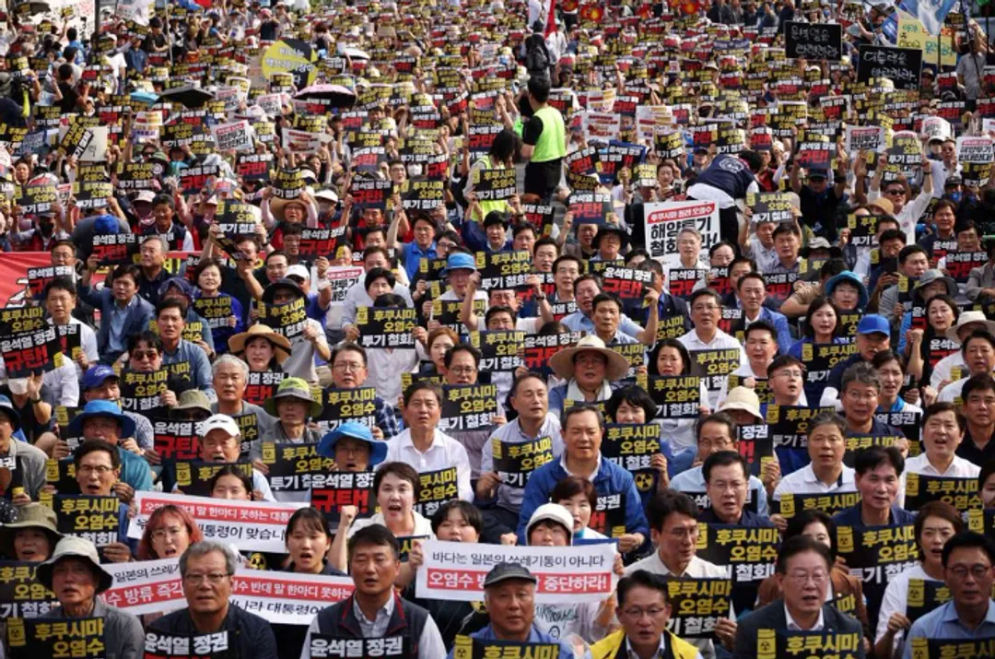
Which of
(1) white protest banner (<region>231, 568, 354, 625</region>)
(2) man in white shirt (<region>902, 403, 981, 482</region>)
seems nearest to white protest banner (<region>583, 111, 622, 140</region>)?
(2) man in white shirt (<region>902, 403, 981, 482</region>)

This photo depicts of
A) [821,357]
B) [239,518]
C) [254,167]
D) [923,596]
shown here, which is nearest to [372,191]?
[254,167]

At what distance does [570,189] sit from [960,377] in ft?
27.3

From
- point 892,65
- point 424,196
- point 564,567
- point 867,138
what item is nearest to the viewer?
point 564,567

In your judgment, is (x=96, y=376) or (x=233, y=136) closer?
(x=96, y=376)

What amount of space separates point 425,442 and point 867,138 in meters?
11.2

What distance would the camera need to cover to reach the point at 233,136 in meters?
21.9

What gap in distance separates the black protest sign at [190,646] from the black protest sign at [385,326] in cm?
502

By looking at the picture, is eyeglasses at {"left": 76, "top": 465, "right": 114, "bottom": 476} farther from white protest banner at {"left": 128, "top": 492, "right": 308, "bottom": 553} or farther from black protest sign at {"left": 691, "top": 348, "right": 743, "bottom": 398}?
black protest sign at {"left": 691, "top": 348, "right": 743, "bottom": 398}

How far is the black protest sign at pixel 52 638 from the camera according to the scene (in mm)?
8219

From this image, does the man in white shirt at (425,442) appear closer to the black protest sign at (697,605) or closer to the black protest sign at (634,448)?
the black protest sign at (634,448)

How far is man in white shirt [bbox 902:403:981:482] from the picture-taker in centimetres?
992

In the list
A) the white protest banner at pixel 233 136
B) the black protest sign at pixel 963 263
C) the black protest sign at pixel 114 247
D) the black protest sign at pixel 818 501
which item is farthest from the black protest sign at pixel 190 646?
the white protest banner at pixel 233 136

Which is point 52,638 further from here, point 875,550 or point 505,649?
point 875,550

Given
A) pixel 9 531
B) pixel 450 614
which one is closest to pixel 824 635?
pixel 450 614
